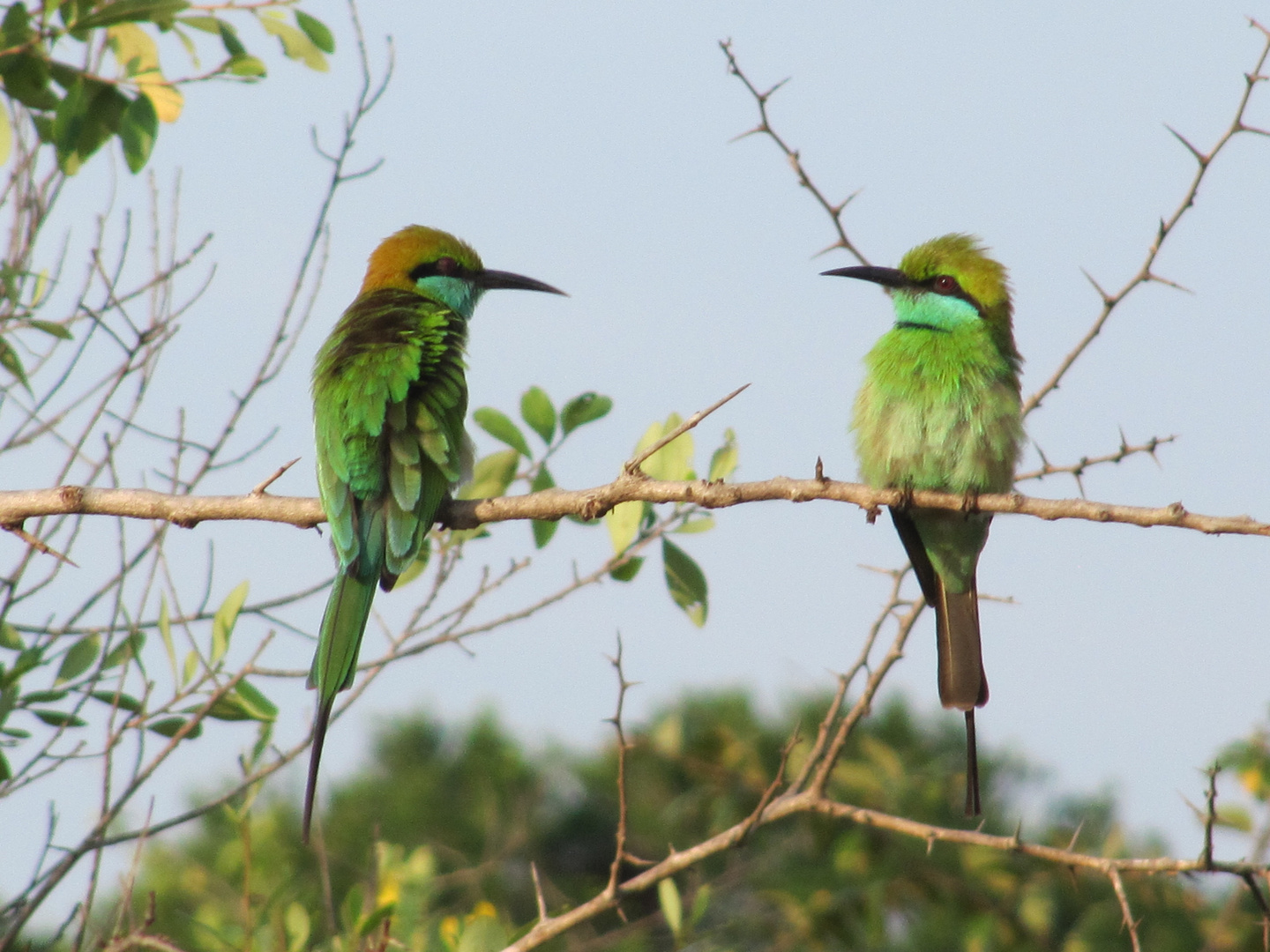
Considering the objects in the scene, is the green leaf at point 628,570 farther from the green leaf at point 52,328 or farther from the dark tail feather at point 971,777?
the green leaf at point 52,328

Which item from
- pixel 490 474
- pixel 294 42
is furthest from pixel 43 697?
pixel 294 42

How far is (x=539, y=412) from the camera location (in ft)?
10.5

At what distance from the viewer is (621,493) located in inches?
96.5

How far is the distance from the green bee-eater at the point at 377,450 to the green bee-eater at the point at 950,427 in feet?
3.48

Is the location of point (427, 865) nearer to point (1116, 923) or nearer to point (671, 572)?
point (671, 572)

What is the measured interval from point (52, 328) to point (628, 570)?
1370 mm

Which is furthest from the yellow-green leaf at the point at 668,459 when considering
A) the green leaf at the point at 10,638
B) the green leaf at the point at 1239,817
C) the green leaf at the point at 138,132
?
the green leaf at the point at 1239,817

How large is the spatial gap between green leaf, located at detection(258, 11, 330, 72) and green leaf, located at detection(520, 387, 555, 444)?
947 millimetres

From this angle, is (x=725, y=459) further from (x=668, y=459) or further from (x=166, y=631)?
(x=166, y=631)

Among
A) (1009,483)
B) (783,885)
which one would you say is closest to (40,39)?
(1009,483)

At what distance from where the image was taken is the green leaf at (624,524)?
10.0ft

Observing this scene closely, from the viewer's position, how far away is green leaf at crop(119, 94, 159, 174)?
2.89 m

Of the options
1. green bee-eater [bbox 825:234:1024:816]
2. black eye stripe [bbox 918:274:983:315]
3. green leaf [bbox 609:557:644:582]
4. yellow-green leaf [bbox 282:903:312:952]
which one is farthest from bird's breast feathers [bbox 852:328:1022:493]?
yellow-green leaf [bbox 282:903:312:952]

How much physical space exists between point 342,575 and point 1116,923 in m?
3.93
